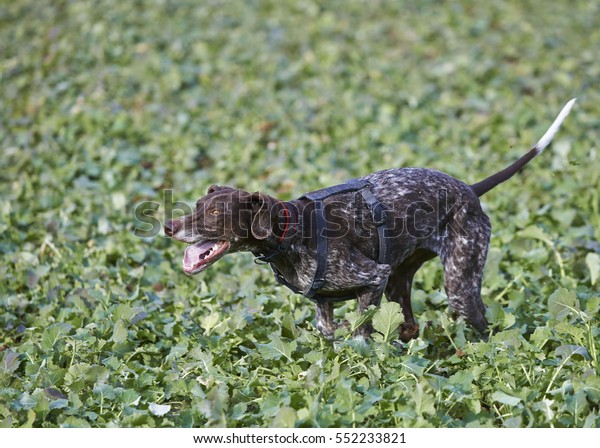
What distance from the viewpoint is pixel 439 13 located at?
13844 millimetres

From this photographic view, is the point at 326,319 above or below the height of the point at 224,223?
below

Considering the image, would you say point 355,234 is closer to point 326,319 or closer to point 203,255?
point 326,319

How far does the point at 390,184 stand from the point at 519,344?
129 centimetres

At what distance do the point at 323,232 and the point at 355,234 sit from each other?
0.25 meters

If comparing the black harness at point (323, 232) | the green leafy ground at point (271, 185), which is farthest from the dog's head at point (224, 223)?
the green leafy ground at point (271, 185)

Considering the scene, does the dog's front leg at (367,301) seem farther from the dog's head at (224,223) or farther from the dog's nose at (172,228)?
the dog's nose at (172,228)

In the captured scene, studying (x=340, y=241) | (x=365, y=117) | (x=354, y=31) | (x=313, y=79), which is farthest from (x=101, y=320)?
(x=354, y=31)

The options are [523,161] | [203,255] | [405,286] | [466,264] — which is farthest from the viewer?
[405,286]

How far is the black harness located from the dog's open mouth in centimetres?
27

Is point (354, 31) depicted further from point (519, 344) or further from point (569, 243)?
point (519, 344)

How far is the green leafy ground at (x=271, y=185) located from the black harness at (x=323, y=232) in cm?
30

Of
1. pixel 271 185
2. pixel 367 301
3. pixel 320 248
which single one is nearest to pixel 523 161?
pixel 367 301

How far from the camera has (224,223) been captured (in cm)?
477

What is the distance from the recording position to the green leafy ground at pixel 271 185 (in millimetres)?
4730
